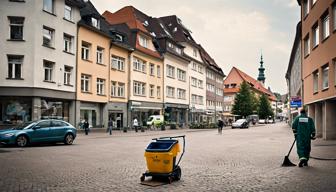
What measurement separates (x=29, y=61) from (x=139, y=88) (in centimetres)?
1964

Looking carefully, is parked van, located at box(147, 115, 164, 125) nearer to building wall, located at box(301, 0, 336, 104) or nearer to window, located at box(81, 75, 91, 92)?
window, located at box(81, 75, 91, 92)

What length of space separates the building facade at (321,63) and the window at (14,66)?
75.7 feet

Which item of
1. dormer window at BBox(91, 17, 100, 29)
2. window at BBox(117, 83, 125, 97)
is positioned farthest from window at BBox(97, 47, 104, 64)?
window at BBox(117, 83, 125, 97)

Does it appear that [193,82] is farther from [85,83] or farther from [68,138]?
[68,138]

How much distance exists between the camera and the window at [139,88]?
47.9 m

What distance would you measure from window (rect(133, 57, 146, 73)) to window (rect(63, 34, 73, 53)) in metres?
12.7

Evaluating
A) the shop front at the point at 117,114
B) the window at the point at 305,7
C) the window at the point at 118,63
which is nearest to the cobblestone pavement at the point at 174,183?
the window at the point at 305,7

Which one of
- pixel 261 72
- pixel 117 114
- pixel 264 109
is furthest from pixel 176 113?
pixel 261 72

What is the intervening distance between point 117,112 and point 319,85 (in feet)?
80.0

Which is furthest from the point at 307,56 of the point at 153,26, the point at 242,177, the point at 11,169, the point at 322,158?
the point at 153,26

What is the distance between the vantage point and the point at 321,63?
25656mm

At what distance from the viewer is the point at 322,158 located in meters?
14.1

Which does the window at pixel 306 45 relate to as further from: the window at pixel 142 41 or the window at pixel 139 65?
the window at pixel 142 41

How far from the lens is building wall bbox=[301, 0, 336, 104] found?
23000mm
